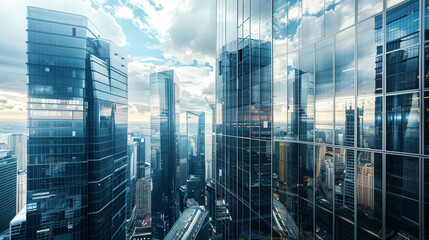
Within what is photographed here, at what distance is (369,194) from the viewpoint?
16.5 feet

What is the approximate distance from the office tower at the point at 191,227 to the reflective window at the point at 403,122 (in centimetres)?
3206

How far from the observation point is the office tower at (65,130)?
21656 millimetres

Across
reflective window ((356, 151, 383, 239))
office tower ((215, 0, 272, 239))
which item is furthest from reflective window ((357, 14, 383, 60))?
office tower ((215, 0, 272, 239))

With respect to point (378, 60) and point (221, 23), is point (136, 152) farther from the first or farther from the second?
point (378, 60)

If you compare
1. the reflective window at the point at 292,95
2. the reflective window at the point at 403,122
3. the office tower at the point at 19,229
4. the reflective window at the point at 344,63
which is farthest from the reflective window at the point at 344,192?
the office tower at the point at 19,229

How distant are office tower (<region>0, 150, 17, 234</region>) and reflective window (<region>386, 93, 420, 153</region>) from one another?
98022 millimetres

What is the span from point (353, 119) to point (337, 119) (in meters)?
0.53

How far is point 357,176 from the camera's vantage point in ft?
17.5

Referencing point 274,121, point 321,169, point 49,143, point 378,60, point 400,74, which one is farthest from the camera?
point 49,143

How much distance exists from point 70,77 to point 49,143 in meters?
10.6

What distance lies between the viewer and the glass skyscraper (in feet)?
14.1

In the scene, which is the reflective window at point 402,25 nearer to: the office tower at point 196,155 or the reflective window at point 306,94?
the reflective window at point 306,94

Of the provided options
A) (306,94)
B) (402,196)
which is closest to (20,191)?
(306,94)

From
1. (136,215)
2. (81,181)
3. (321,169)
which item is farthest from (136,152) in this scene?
(321,169)
